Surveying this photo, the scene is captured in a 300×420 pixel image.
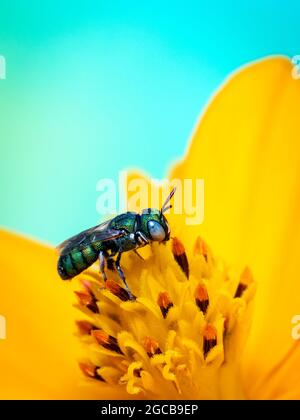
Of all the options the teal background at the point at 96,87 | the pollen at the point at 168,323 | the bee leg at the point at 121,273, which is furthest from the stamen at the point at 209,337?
the teal background at the point at 96,87

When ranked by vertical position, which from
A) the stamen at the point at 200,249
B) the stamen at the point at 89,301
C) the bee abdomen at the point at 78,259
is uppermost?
the stamen at the point at 200,249

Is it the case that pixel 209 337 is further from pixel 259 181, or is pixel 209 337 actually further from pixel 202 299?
pixel 259 181

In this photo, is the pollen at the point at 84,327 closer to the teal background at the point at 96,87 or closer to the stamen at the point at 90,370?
the stamen at the point at 90,370

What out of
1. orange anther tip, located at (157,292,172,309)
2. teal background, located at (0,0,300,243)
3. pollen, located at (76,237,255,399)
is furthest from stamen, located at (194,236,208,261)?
teal background, located at (0,0,300,243)

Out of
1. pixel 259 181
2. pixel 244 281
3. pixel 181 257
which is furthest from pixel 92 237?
pixel 259 181
